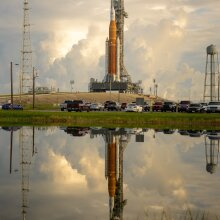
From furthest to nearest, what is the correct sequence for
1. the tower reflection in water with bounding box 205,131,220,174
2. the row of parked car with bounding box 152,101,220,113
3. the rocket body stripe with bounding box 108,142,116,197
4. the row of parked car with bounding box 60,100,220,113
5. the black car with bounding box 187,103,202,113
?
the row of parked car with bounding box 60,100,220,113 < the black car with bounding box 187,103,202,113 < the row of parked car with bounding box 152,101,220,113 < the tower reflection in water with bounding box 205,131,220,174 < the rocket body stripe with bounding box 108,142,116,197

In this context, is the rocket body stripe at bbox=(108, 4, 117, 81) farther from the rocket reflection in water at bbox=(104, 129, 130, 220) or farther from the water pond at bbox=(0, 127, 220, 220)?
the water pond at bbox=(0, 127, 220, 220)

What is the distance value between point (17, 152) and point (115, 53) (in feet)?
478

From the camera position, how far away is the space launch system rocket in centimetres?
18225

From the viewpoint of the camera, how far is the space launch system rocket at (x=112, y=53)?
18225cm

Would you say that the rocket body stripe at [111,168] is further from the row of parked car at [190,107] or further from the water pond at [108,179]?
the row of parked car at [190,107]

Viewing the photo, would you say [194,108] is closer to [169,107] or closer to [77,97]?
[169,107]

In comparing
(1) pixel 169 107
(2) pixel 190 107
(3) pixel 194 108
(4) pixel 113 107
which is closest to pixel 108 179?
(3) pixel 194 108

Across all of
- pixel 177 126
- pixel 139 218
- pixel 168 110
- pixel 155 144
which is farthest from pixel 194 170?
pixel 168 110

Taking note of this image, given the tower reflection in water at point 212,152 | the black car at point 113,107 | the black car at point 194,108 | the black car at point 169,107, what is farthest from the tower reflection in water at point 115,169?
the black car at point 113,107

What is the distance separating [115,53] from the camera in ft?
607

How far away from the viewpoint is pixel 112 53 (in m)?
184

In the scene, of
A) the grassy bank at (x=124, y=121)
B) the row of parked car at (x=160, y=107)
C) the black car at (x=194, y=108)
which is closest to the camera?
the grassy bank at (x=124, y=121)

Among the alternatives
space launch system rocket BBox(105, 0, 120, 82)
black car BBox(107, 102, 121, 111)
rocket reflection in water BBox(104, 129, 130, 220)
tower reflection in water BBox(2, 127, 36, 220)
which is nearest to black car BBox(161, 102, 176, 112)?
black car BBox(107, 102, 121, 111)

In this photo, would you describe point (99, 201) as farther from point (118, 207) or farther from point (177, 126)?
point (177, 126)
